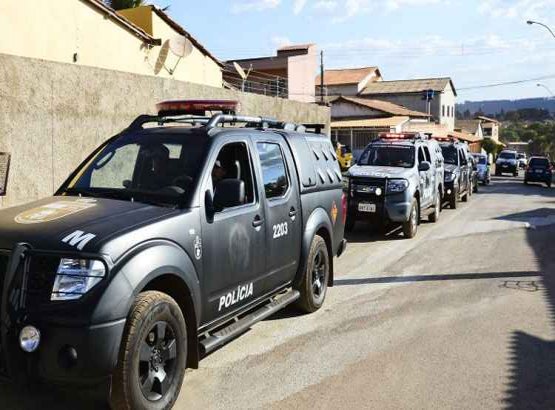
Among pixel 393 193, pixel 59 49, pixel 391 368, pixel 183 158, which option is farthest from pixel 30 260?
pixel 59 49

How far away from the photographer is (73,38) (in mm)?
16516

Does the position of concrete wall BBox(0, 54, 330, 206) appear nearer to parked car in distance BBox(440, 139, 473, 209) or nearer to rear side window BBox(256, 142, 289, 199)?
rear side window BBox(256, 142, 289, 199)

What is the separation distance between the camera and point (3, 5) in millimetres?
14094

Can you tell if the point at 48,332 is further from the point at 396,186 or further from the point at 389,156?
the point at 389,156

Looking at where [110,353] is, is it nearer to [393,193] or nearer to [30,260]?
[30,260]

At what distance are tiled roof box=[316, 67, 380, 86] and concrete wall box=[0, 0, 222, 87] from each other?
42775 millimetres

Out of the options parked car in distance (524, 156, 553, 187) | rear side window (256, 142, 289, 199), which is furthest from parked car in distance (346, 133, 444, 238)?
parked car in distance (524, 156, 553, 187)

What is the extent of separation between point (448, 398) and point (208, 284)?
200 cm

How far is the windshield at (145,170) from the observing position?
4.66m

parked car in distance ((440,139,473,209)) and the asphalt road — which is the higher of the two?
parked car in distance ((440,139,473,209))

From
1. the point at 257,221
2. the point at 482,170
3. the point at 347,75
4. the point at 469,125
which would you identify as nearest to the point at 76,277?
the point at 257,221

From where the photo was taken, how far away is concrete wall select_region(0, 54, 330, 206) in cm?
892

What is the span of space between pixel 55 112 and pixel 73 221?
6.40m

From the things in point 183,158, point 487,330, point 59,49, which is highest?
point 59,49
